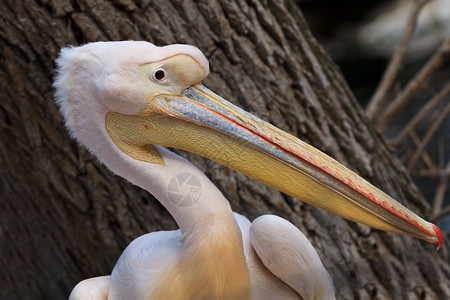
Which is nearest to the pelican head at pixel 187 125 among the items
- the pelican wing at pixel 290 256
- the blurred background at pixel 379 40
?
the pelican wing at pixel 290 256

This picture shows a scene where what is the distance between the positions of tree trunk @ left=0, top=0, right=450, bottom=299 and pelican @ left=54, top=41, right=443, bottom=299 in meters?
0.31

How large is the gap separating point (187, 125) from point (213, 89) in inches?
22.7

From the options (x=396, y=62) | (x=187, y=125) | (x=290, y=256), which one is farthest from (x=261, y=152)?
(x=396, y=62)

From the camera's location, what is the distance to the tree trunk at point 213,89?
1.74 m

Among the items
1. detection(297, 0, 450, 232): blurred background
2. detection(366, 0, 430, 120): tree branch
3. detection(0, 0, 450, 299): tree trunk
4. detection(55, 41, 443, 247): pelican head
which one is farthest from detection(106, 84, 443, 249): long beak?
detection(297, 0, 450, 232): blurred background

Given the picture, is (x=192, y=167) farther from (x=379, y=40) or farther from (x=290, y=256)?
(x=379, y=40)

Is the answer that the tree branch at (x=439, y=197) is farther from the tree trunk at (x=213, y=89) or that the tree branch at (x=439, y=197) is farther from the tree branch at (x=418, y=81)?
the tree trunk at (x=213, y=89)

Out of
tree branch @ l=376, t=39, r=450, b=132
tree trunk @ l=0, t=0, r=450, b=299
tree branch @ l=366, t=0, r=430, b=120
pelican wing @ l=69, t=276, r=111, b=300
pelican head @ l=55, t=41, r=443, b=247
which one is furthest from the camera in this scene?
tree branch @ l=366, t=0, r=430, b=120

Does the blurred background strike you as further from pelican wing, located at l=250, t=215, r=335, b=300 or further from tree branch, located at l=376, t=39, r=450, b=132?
pelican wing, located at l=250, t=215, r=335, b=300

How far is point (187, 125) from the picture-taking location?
1271 mm

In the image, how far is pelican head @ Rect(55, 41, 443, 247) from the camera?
1.21m

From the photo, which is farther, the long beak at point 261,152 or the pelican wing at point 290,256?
the pelican wing at point 290,256

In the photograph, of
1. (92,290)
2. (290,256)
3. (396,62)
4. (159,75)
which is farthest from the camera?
(396,62)

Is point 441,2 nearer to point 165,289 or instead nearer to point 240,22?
point 240,22
